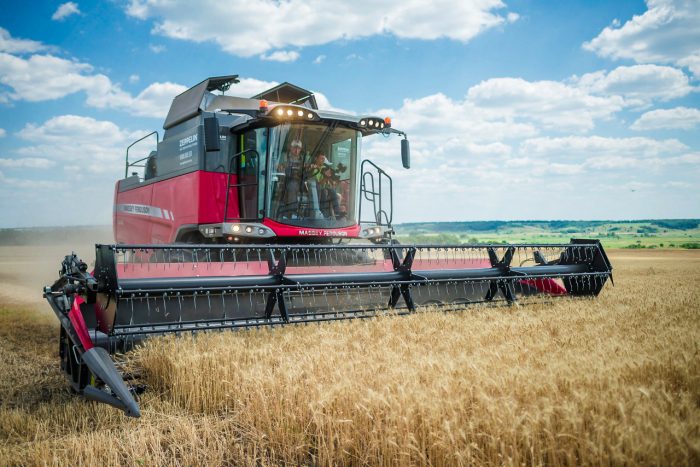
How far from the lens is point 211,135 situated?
5.74 metres

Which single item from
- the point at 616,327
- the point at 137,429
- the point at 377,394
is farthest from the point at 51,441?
the point at 616,327

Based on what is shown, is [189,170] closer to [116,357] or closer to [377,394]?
[116,357]

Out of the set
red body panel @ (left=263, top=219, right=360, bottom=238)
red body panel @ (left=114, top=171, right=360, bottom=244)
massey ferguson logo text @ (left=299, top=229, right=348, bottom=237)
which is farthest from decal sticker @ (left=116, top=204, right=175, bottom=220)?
massey ferguson logo text @ (left=299, top=229, right=348, bottom=237)

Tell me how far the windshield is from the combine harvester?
0.05 ft

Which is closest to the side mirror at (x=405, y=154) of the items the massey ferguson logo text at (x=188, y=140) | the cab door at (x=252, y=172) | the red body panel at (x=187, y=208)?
the red body panel at (x=187, y=208)

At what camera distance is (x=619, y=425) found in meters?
Result: 1.78

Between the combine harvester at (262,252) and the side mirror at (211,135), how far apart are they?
12 millimetres

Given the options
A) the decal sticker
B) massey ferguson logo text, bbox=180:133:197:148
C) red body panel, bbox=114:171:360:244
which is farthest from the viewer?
the decal sticker

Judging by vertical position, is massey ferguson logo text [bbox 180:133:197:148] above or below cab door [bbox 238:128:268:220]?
above

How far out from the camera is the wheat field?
1894 millimetres

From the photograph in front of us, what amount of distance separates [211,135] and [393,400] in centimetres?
425

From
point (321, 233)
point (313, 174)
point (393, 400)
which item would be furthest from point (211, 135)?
point (393, 400)

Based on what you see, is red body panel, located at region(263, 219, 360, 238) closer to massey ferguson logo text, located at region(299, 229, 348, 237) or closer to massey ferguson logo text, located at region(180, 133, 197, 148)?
massey ferguson logo text, located at region(299, 229, 348, 237)

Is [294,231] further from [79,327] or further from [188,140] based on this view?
[79,327]
